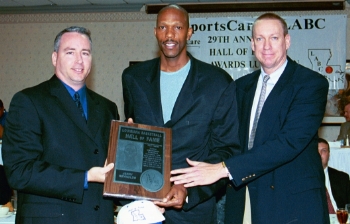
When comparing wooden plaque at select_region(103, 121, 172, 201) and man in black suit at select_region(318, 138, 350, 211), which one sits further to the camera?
man in black suit at select_region(318, 138, 350, 211)

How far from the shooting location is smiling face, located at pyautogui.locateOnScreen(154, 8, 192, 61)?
109 inches

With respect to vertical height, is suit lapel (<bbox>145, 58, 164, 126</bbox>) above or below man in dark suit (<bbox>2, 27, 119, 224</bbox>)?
above

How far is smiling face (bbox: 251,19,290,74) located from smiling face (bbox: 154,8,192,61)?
47 cm

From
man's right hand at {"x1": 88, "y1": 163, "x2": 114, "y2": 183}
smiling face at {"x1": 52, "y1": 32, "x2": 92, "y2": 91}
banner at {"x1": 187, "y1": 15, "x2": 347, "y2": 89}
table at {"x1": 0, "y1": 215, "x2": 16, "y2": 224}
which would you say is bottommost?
table at {"x1": 0, "y1": 215, "x2": 16, "y2": 224}

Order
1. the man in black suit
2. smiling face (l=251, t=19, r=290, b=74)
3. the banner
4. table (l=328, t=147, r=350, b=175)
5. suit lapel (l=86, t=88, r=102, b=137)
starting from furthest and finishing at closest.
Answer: the banner
table (l=328, t=147, r=350, b=175)
the man in black suit
smiling face (l=251, t=19, r=290, b=74)
suit lapel (l=86, t=88, r=102, b=137)

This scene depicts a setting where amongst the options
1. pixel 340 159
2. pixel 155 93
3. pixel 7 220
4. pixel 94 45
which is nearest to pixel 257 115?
pixel 155 93

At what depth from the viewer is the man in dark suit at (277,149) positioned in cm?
262

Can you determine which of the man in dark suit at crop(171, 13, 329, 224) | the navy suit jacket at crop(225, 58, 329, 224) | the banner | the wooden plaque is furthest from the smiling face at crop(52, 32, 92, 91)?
the banner

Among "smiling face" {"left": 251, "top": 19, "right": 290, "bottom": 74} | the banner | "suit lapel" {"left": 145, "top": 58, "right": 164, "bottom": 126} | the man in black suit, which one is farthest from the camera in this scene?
the banner

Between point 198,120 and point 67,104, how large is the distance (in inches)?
29.2

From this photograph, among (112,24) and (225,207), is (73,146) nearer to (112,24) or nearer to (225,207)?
(225,207)

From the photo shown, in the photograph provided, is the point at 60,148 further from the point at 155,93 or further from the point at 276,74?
→ the point at 276,74

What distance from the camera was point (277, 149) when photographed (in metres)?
2.64

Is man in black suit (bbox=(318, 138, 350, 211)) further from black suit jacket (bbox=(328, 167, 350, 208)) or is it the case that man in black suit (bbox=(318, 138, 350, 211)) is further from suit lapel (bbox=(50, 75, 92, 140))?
suit lapel (bbox=(50, 75, 92, 140))
